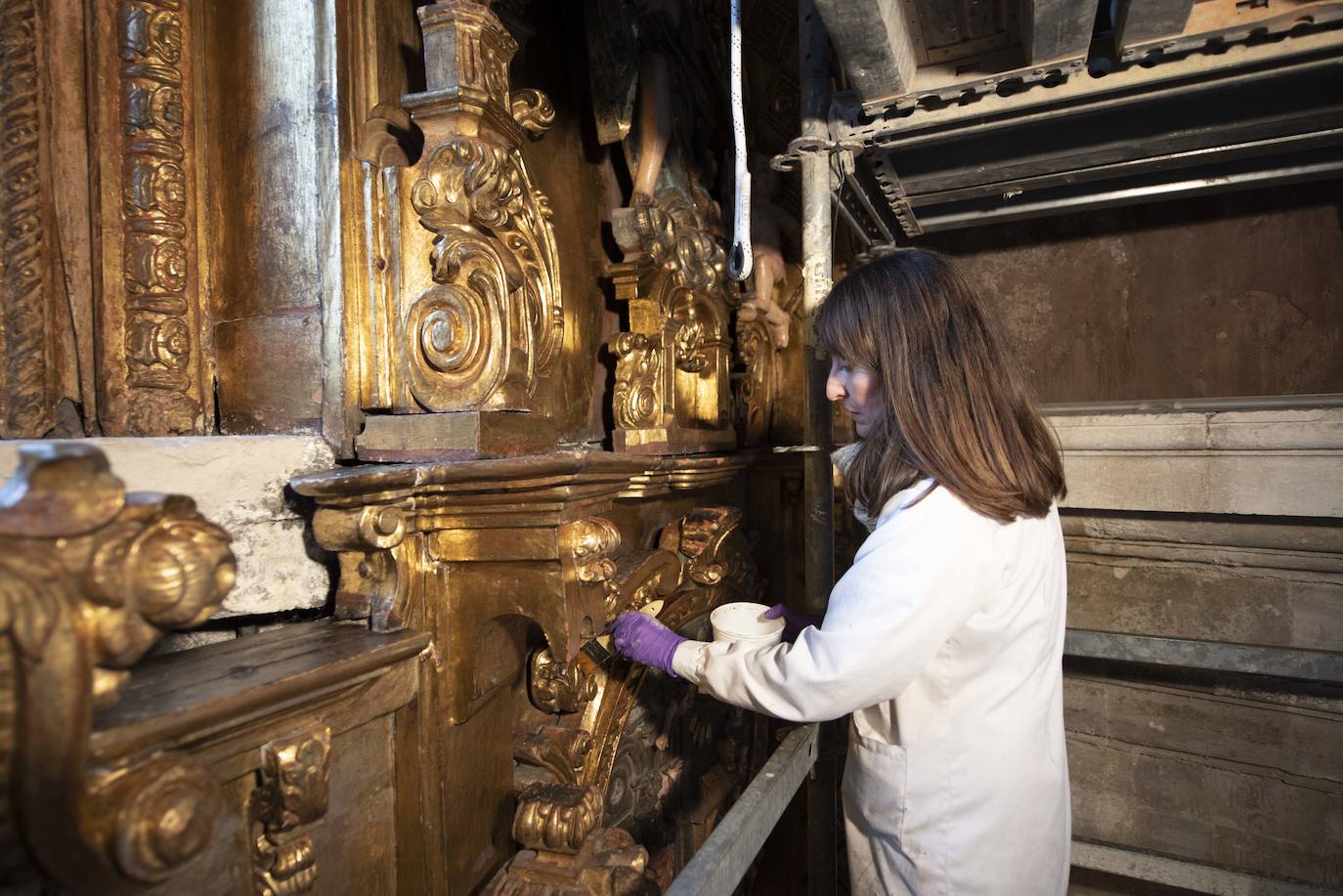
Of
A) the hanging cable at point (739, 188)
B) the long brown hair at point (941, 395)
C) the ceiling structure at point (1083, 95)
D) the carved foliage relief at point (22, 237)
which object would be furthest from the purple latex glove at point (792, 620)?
the carved foliage relief at point (22, 237)

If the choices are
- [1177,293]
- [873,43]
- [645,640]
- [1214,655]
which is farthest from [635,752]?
[1177,293]

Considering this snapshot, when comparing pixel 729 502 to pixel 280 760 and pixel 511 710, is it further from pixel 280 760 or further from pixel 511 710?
pixel 280 760

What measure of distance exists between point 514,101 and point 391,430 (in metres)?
0.90

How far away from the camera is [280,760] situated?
3.42 ft

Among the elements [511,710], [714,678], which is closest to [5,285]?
[511,710]

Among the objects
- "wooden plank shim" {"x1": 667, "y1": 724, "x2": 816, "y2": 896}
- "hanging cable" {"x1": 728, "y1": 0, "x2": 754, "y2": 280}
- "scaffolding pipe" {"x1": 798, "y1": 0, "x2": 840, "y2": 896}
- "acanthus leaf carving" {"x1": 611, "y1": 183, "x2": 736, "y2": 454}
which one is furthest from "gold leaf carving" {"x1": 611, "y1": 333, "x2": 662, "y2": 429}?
"wooden plank shim" {"x1": 667, "y1": 724, "x2": 816, "y2": 896}

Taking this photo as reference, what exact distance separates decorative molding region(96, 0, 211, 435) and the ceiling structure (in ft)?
4.69

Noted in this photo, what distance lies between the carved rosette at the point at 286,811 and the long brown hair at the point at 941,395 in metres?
1.08

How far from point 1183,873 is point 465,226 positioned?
8.21 ft

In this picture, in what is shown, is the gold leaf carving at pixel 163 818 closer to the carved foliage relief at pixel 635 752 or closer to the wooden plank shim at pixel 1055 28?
the carved foliage relief at pixel 635 752

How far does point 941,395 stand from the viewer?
139 cm

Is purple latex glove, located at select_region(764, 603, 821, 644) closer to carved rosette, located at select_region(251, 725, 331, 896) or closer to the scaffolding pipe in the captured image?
A: the scaffolding pipe

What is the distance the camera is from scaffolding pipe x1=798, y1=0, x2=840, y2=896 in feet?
6.43

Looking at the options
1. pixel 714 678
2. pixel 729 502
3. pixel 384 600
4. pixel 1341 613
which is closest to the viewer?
pixel 384 600
